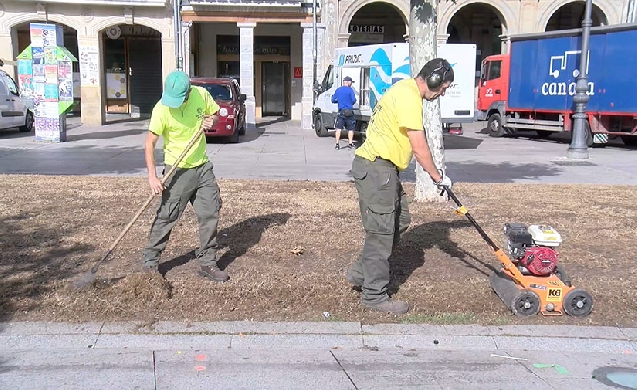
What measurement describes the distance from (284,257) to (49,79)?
13069 mm

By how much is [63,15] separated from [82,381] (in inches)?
858

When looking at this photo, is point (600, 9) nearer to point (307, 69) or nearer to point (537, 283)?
point (307, 69)

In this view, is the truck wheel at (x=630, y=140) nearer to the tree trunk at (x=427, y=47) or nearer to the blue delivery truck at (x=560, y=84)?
the blue delivery truck at (x=560, y=84)

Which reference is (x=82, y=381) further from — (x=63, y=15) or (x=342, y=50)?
(x=63, y=15)

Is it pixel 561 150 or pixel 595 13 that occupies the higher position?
pixel 595 13

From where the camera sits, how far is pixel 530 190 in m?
10.2

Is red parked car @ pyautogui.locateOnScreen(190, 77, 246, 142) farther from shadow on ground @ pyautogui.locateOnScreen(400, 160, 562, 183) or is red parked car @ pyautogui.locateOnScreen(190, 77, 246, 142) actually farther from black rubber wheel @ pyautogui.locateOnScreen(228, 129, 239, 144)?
shadow on ground @ pyautogui.locateOnScreen(400, 160, 562, 183)

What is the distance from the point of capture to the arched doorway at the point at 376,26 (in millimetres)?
26922

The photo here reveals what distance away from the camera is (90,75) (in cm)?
2283

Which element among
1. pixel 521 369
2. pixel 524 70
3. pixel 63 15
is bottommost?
pixel 521 369

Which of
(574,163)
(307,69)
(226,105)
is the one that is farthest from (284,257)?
(307,69)

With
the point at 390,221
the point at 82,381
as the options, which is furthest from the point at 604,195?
the point at 82,381

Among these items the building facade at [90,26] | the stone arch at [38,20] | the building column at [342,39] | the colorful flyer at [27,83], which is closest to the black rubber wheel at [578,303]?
the colorful flyer at [27,83]

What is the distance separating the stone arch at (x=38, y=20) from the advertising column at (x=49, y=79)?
20.3 feet
